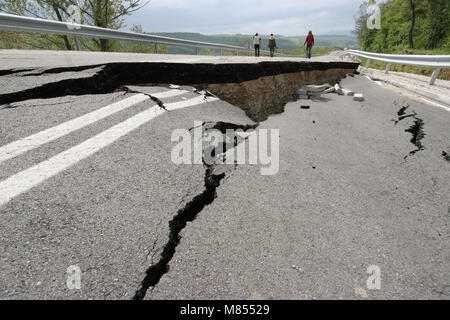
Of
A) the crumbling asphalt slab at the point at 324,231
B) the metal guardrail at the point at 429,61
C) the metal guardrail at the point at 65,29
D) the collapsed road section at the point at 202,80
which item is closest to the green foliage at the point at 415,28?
the metal guardrail at the point at 429,61

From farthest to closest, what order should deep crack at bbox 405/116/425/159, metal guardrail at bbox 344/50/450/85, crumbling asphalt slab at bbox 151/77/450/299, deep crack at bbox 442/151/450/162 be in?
metal guardrail at bbox 344/50/450/85, deep crack at bbox 405/116/425/159, deep crack at bbox 442/151/450/162, crumbling asphalt slab at bbox 151/77/450/299

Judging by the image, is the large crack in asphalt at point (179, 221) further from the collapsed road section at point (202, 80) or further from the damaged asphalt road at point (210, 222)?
the collapsed road section at point (202, 80)

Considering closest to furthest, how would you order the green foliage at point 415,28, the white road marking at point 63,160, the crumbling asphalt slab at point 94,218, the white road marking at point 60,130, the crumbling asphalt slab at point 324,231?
1. the crumbling asphalt slab at point 94,218
2. the crumbling asphalt slab at point 324,231
3. the white road marking at point 63,160
4. the white road marking at point 60,130
5. the green foliage at point 415,28

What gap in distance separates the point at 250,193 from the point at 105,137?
1678 millimetres

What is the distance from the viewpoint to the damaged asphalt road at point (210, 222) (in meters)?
1.33

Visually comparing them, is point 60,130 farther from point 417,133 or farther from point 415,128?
point 415,128

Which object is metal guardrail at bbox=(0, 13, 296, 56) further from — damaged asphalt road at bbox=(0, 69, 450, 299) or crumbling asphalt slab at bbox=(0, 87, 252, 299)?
crumbling asphalt slab at bbox=(0, 87, 252, 299)

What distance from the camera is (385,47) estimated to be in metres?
30.5

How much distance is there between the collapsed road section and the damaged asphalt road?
507mm

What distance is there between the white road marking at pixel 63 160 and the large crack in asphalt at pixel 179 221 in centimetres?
106

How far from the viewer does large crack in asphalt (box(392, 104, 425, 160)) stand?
128 inches

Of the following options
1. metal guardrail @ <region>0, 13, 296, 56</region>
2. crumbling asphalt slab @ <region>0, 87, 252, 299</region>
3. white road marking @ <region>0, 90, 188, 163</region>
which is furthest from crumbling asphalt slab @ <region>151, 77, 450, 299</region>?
metal guardrail @ <region>0, 13, 296, 56</region>
